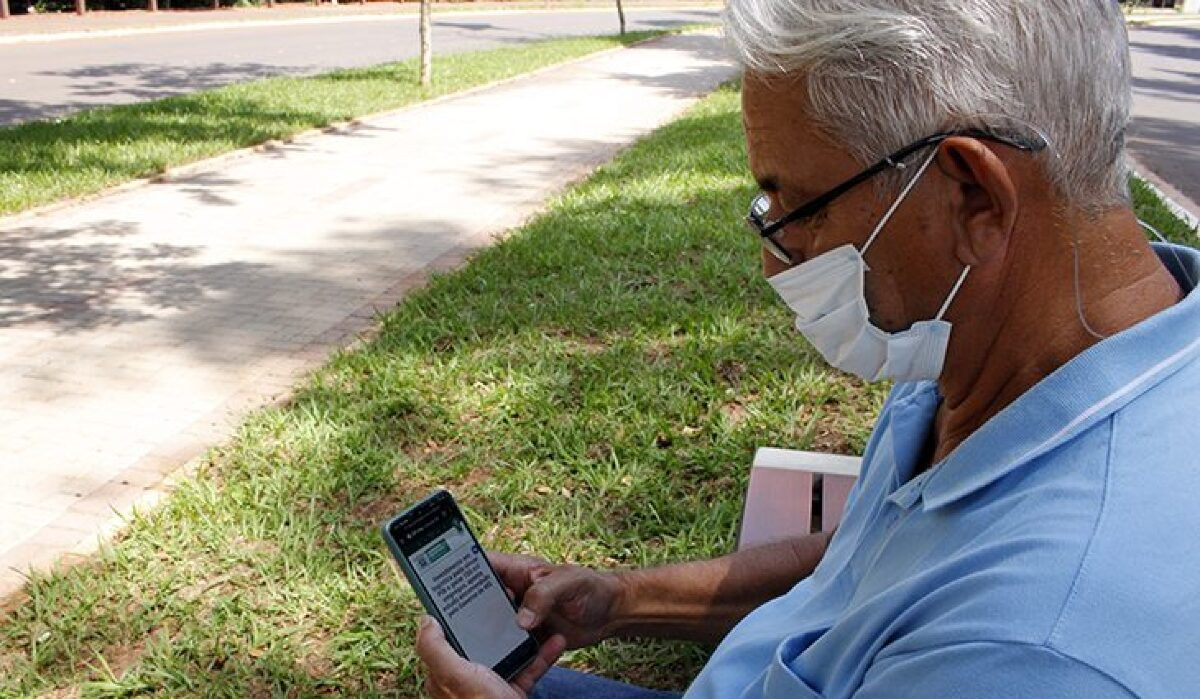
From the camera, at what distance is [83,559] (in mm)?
3324

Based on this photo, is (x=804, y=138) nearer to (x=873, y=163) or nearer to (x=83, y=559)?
(x=873, y=163)

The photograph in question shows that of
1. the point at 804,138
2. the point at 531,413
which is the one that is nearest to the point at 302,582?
the point at 531,413

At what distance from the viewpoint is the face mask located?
1.28m

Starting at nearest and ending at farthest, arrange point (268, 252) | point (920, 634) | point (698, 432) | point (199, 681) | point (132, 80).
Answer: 1. point (920, 634)
2. point (199, 681)
3. point (698, 432)
4. point (268, 252)
5. point (132, 80)

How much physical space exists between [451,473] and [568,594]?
5.64ft

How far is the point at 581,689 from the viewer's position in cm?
204

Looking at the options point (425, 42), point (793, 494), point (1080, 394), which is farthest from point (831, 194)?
point (425, 42)

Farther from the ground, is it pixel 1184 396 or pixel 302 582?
pixel 1184 396

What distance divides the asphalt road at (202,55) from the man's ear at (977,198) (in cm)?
1246

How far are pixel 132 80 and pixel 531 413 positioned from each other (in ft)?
44.4

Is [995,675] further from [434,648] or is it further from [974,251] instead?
[434,648]

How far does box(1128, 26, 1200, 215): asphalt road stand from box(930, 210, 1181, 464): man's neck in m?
2.03

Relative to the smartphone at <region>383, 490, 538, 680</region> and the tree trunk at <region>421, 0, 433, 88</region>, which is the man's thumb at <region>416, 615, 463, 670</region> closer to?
the smartphone at <region>383, 490, 538, 680</region>

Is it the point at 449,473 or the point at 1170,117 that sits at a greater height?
the point at 1170,117
